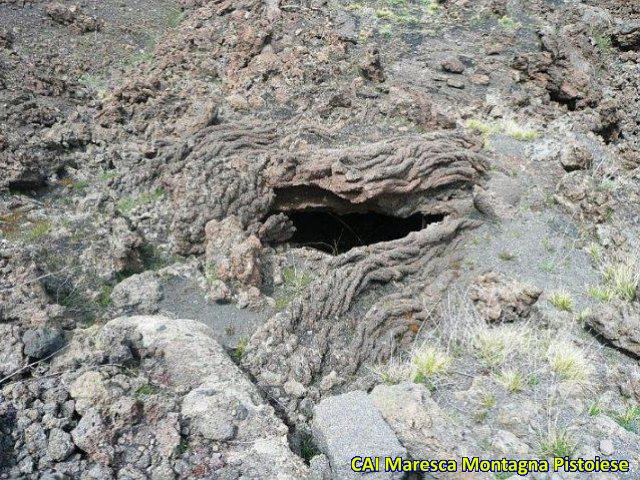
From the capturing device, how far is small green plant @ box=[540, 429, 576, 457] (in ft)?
12.6

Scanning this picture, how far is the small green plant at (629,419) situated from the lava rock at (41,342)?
465cm

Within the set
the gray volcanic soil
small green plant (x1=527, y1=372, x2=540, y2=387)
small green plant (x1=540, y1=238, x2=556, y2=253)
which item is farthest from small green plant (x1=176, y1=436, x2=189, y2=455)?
small green plant (x1=540, y1=238, x2=556, y2=253)

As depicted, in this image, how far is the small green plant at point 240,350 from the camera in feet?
16.6

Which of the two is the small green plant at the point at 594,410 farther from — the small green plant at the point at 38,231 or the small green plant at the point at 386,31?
the small green plant at the point at 386,31

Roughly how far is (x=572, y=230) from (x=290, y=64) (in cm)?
567

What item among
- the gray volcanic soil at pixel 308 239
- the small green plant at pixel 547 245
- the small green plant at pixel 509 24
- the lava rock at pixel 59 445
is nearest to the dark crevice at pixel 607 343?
the gray volcanic soil at pixel 308 239

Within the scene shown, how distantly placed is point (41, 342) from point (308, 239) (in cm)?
560

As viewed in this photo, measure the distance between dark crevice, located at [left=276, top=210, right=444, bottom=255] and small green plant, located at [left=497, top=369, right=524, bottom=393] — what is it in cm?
448

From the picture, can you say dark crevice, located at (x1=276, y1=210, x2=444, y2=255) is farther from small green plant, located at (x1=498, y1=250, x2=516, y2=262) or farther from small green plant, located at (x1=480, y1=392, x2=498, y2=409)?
small green plant, located at (x1=480, y1=392, x2=498, y2=409)

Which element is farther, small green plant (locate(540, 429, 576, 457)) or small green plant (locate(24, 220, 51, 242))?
small green plant (locate(24, 220, 51, 242))

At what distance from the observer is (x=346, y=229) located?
394 inches

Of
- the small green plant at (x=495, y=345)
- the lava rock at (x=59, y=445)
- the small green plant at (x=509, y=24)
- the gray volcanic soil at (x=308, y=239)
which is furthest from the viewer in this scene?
the small green plant at (x=509, y=24)

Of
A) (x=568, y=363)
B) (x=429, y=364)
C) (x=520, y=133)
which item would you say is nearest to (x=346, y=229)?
(x=520, y=133)

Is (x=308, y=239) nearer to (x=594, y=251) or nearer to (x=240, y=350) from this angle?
(x=240, y=350)
